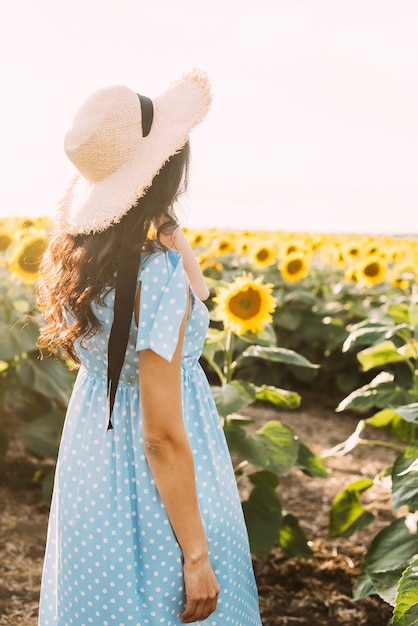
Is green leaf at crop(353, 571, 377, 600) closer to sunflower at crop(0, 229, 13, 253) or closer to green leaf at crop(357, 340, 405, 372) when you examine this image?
green leaf at crop(357, 340, 405, 372)

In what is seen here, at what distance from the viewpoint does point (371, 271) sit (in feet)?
20.2

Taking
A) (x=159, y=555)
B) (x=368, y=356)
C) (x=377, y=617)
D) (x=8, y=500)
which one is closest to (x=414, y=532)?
(x=377, y=617)

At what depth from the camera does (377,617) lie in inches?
109

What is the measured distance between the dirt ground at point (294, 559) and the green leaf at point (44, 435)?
33 cm

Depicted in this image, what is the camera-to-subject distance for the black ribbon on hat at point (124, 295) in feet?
4.97

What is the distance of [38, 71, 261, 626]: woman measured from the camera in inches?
59.4

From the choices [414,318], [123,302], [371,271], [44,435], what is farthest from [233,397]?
[371,271]

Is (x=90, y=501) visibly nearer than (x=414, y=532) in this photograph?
Yes

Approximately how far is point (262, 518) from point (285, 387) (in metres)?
3.42

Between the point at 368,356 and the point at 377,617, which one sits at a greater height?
the point at 368,356

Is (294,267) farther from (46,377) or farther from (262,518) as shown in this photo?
(262,518)

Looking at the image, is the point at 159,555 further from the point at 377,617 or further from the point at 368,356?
the point at 368,356

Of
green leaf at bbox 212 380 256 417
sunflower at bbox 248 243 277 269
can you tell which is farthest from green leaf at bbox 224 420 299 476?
sunflower at bbox 248 243 277 269

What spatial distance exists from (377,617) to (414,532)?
1.61ft
